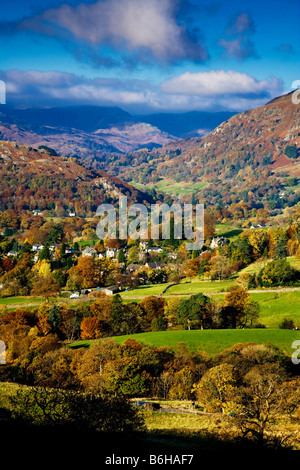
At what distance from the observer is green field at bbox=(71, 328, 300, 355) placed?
145ft

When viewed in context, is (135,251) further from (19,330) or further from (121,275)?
(19,330)

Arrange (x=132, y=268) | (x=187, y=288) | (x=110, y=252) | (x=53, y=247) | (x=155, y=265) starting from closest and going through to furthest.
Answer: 1. (x=187, y=288)
2. (x=132, y=268)
3. (x=155, y=265)
4. (x=110, y=252)
5. (x=53, y=247)

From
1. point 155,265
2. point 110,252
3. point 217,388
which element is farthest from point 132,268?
point 217,388

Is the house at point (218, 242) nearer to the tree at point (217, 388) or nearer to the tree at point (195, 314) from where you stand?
the tree at point (195, 314)

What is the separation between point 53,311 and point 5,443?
44.2m

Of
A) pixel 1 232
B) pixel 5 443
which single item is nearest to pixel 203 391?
pixel 5 443

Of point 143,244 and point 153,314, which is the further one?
point 143,244

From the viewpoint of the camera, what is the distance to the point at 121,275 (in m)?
90.5

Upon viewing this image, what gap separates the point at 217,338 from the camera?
155 feet

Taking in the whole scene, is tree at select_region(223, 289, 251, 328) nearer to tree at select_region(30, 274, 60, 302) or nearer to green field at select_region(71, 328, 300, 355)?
green field at select_region(71, 328, 300, 355)

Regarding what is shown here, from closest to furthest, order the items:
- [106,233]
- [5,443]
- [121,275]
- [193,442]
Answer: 1. [5,443]
2. [193,442]
3. [121,275]
4. [106,233]

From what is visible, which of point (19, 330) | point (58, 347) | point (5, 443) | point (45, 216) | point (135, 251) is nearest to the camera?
point (5, 443)

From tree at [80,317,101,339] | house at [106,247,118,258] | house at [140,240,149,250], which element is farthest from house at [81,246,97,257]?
tree at [80,317,101,339]

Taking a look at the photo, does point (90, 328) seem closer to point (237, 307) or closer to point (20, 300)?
point (237, 307)
